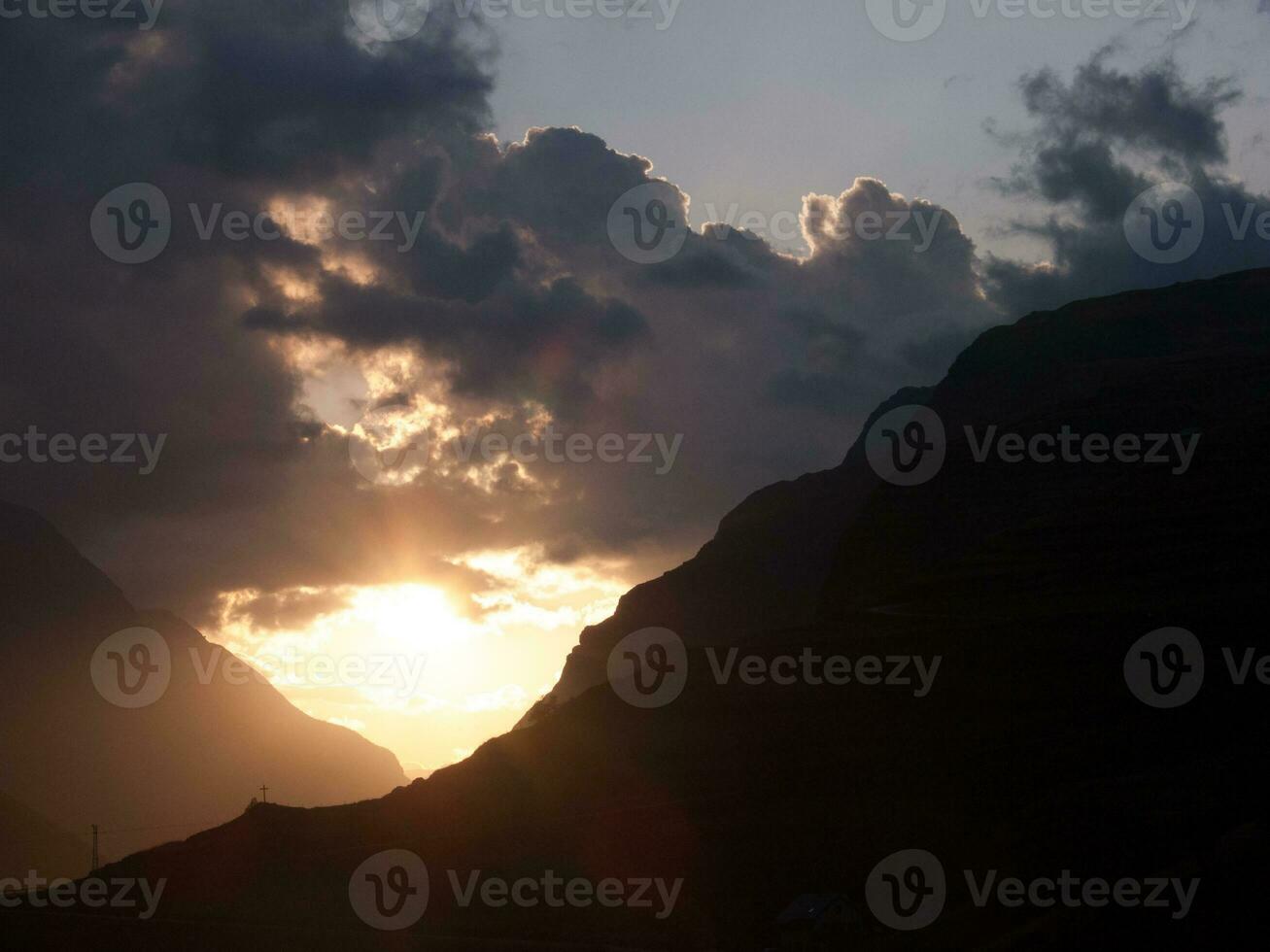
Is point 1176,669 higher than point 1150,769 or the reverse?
higher

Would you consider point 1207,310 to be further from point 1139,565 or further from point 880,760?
point 880,760

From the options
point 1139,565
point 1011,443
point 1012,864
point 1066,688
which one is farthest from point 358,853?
point 1011,443

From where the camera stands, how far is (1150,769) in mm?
73188

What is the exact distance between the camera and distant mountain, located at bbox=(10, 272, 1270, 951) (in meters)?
61.8

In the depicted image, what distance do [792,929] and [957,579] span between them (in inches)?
2383
